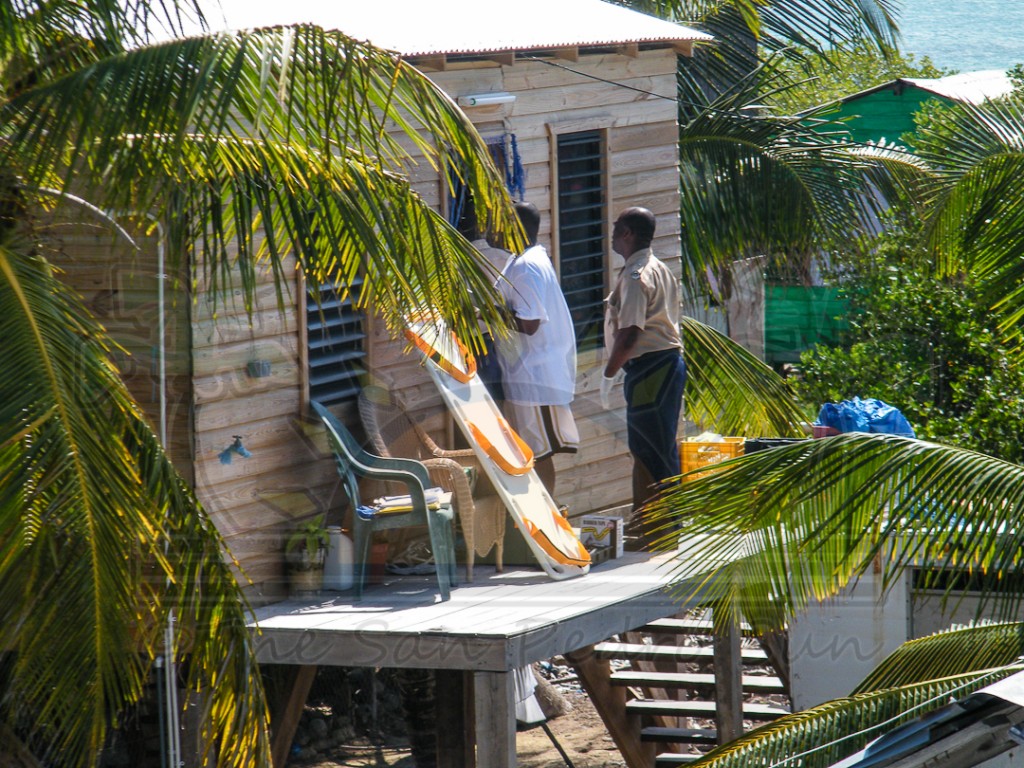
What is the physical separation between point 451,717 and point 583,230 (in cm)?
343

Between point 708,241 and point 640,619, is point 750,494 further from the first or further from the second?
point 708,241

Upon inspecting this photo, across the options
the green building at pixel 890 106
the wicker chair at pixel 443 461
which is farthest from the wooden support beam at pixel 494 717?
the green building at pixel 890 106

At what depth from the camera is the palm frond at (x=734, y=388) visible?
40.9 feet

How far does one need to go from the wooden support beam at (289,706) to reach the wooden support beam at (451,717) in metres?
1.19

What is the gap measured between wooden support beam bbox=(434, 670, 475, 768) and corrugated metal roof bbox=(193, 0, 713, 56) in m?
4.05

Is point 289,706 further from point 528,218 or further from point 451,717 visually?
point 528,218

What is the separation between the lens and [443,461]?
8125 mm

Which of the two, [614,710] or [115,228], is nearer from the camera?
[115,228]

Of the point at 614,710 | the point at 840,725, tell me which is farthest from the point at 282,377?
the point at 614,710

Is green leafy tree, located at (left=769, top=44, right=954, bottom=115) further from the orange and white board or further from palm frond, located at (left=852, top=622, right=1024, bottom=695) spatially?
palm frond, located at (left=852, top=622, right=1024, bottom=695)

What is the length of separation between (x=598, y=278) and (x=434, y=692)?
3.08m

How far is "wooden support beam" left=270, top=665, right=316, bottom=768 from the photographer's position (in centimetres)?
855

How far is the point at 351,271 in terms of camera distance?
5.99 metres

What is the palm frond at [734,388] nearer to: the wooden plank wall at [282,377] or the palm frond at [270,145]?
the wooden plank wall at [282,377]
